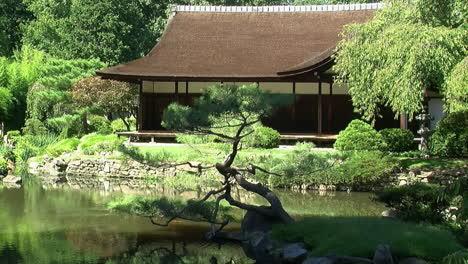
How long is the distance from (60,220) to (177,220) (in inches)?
94.5

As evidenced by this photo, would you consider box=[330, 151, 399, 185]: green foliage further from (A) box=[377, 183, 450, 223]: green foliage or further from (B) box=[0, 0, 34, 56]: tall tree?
A: (B) box=[0, 0, 34, 56]: tall tree

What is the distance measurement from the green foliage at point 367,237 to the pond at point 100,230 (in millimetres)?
1071

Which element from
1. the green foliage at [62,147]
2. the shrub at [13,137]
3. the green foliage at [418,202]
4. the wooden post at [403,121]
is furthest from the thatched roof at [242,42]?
the green foliage at [418,202]

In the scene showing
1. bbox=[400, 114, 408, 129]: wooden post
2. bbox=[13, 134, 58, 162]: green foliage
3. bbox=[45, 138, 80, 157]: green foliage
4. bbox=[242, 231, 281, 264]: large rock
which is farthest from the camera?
bbox=[13, 134, 58, 162]: green foliage

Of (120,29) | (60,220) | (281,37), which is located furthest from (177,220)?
(120,29)

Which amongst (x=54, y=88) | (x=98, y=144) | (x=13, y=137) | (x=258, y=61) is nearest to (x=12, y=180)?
(x=98, y=144)

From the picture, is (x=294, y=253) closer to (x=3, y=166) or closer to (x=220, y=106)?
(x=220, y=106)

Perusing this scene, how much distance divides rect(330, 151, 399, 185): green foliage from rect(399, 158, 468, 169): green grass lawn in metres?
0.35

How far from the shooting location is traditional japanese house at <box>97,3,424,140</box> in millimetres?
24312

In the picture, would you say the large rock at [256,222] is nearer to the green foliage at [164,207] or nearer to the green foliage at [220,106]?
the green foliage at [164,207]

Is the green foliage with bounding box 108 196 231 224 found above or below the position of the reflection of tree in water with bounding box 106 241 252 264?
above

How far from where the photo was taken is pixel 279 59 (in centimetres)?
2611

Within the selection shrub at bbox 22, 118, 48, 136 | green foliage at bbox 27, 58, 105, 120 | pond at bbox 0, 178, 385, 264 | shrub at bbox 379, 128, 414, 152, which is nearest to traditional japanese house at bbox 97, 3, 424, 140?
shrub at bbox 379, 128, 414, 152

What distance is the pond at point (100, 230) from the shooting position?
10930mm
